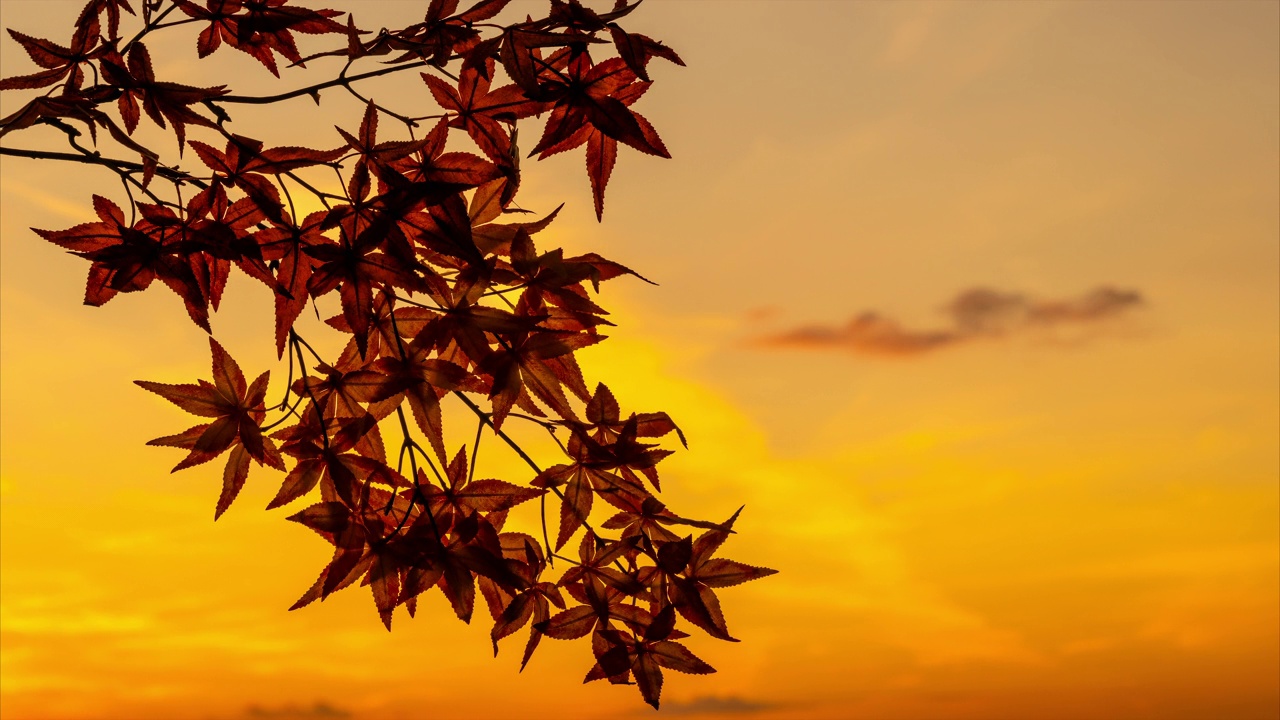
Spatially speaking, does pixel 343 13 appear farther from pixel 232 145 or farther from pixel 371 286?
pixel 371 286

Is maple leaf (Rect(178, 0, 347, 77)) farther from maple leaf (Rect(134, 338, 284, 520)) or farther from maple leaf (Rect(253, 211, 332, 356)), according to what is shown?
maple leaf (Rect(134, 338, 284, 520))

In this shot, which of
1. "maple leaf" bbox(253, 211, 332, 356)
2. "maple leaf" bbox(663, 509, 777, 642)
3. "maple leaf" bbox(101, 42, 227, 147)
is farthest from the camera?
"maple leaf" bbox(663, 509, 777, 642)

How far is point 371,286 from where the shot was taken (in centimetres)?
269

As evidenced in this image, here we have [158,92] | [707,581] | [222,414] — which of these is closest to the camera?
[158,92]

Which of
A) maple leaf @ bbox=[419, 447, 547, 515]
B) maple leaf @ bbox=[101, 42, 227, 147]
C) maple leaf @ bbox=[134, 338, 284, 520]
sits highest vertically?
maple leaf @ bbox=[101, 42, 227, 147]

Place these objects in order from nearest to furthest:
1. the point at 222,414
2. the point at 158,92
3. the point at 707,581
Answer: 1. the point at 158,92
2. the point at 222,414
3. the point at 707,581

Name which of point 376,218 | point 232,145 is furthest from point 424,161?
point 232,145

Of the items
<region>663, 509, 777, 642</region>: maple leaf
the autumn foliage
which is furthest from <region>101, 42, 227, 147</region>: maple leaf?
<region>663, 509, 777, 642</region>: maple leaf

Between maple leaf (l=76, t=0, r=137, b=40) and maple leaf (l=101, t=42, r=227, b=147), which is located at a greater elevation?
maple leaf (l=76, t=0, r=137, b=40)

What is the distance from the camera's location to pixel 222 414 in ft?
9.29

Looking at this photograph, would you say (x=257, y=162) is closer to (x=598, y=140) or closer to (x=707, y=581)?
(x=598, y=140)

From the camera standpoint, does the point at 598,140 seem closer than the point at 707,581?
Yes

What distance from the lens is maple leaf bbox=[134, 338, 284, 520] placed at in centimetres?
279

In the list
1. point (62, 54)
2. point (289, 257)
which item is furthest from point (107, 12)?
point (289, 257)
